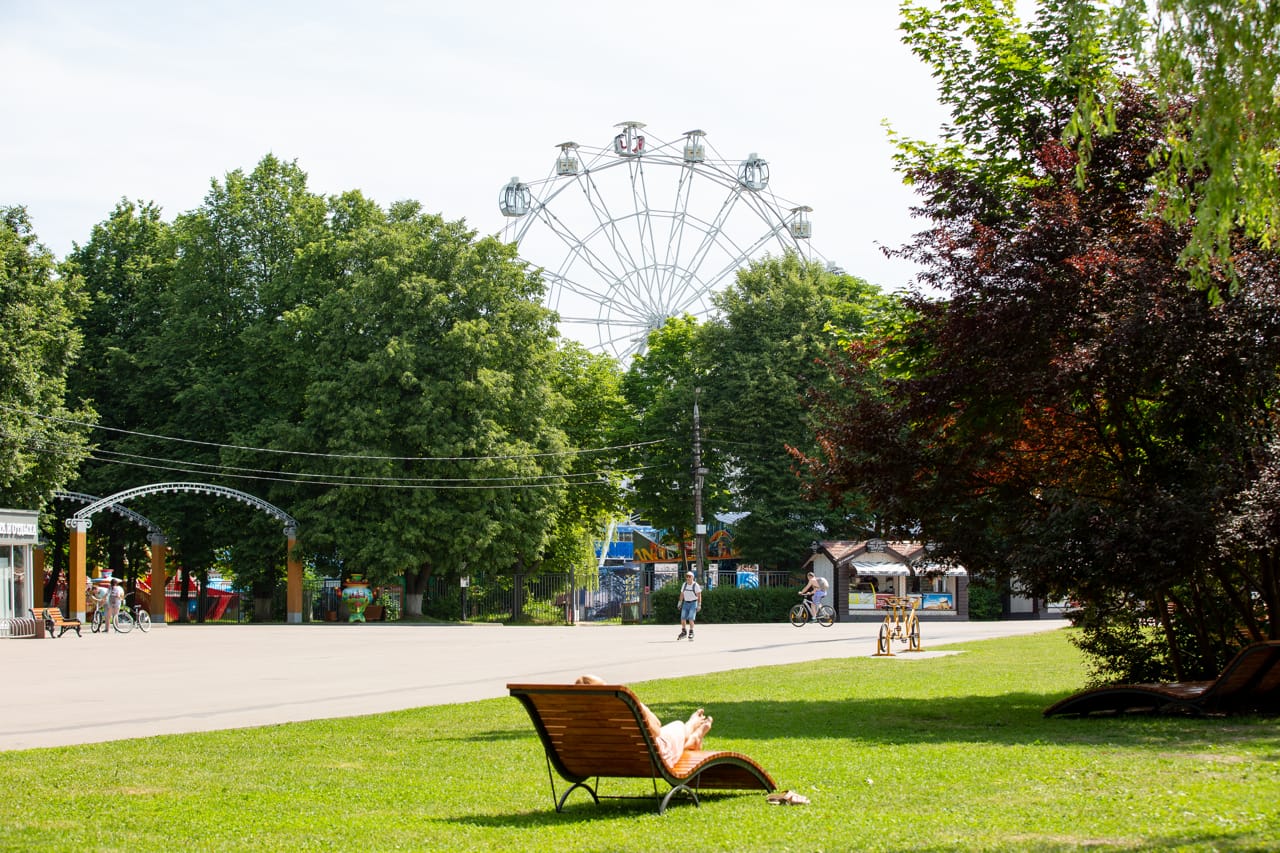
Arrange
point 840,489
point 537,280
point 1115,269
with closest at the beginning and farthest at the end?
point 1115,269 → point 840,489 → point 537,280

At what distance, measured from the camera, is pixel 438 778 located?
1019 centimetres

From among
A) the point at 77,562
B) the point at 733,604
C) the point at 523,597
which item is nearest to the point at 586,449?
the point at 523,597

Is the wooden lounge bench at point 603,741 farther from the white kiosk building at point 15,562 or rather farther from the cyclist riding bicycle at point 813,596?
the white kiosk building at point 15,562

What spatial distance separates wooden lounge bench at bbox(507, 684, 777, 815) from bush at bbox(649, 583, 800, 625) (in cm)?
4091

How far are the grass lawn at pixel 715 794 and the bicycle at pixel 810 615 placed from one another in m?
28.8

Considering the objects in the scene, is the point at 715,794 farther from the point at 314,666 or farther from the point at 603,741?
the point at 314,666

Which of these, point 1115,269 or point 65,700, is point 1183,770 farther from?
point 65,700

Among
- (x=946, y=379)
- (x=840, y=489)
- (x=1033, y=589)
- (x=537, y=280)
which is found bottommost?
(x=1033, y=589)

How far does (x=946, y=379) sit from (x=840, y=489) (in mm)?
2078

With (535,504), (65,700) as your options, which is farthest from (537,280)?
(65,700)

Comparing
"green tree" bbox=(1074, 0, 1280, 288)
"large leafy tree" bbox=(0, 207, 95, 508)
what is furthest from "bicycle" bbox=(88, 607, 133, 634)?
"green tree" bbox=(1074, 0, 1280, 288)

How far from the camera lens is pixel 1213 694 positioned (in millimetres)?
13141

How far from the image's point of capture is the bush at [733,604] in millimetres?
49812

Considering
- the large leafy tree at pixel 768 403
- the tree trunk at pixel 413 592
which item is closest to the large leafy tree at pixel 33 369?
the tree trunk at pixel 413 592
